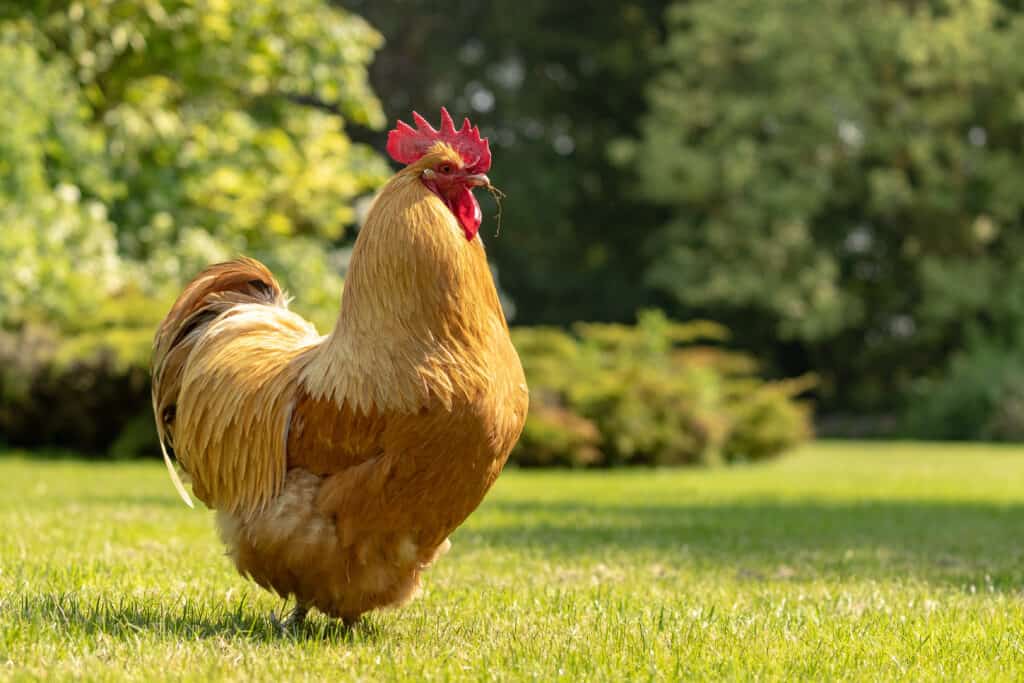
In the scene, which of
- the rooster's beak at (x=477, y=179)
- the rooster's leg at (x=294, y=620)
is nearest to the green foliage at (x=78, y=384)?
the rooster's leg at (x=294, y=620)

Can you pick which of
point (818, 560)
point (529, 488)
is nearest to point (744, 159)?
point (529, 488)

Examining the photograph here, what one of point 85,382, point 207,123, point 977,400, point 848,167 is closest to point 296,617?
point 85,382

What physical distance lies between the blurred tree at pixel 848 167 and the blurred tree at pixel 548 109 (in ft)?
9.79

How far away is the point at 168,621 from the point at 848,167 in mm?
27577

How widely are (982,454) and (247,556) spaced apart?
59.3 ft

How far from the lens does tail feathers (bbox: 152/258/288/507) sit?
5297 millimetres

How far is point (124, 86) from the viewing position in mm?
17750

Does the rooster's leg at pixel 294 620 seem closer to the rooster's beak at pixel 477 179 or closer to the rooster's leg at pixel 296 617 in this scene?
the rooster's leg at pixel 296 617

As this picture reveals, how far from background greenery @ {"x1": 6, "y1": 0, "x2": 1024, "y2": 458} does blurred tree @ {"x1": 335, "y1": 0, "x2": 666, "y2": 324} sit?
9cm

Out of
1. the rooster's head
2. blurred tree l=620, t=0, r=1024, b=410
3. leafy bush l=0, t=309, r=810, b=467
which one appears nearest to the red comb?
the rooster's head

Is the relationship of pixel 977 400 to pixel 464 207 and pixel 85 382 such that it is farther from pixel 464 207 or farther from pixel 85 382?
pixel 464 207

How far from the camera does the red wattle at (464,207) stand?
462 centimetres

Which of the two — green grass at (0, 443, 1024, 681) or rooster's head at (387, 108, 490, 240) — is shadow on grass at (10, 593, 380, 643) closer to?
green grass at (0, 443, 1024, 681)

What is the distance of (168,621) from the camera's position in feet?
15.5
